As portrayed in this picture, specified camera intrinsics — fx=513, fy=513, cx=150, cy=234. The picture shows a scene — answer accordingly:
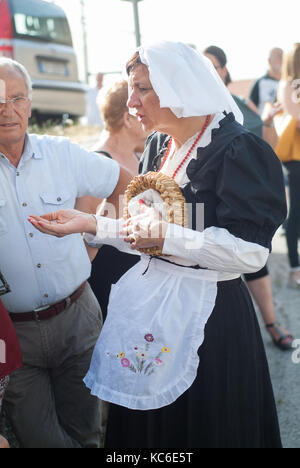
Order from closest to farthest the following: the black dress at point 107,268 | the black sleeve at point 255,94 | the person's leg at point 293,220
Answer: the black dress at point 107,268 → the person's leg at point 293,220 → the black sleeve at point 255,94

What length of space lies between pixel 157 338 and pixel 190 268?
267mm

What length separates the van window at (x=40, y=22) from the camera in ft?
27.0

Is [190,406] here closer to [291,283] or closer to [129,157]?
[129,157]

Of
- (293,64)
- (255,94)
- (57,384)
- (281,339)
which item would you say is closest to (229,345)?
(57,384)

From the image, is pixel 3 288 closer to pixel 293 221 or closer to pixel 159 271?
pixel 159 271

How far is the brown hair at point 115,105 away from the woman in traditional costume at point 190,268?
4.03ft

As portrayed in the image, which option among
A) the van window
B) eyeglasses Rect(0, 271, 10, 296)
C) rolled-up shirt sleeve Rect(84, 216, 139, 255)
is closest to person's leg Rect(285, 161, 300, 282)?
rolled-up shirt sleeve Rect(84, 216, 139, 255)

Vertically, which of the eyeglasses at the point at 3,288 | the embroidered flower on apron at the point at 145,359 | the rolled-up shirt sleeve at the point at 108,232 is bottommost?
the embroidered flower on apron at the point at 145,359

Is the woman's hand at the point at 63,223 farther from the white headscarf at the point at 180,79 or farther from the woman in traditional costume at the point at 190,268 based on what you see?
the white headscarf at the point at 180,79

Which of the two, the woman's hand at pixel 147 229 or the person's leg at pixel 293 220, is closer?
the woman's hand at pixel 147 229

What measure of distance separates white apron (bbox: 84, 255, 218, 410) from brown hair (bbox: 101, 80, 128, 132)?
57.4 inches

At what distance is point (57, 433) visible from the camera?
245 centimetres

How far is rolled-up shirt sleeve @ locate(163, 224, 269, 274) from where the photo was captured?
1.61 meters

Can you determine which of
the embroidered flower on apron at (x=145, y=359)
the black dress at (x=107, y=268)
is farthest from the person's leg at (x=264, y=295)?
the embroidered flower on apron at (x=145, y=359)
